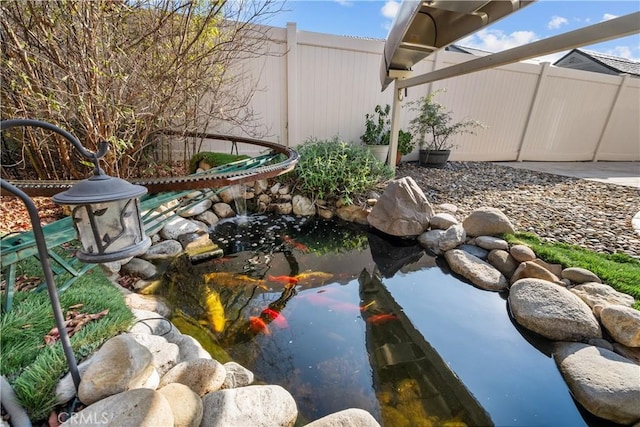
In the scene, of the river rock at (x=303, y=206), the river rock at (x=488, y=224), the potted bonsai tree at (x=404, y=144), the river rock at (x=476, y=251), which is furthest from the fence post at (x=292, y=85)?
the river rock at (x=476, y=251)

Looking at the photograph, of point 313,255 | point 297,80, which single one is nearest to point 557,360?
point 313,255

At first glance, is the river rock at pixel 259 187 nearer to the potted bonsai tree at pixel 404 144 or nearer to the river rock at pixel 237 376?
the river rock at pixel 237 376

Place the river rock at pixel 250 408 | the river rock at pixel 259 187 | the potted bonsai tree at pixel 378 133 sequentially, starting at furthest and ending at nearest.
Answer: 1. the potted bonsai tree at pixel 378 133
2. the river rock at pixel 259 187
3. the river rock at pixel 250 408

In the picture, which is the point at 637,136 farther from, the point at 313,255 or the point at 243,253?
the point at 243,253

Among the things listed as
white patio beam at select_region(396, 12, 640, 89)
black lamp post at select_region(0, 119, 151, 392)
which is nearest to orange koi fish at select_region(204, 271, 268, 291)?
black lamp post at select_region(0, 119, 151, 392)

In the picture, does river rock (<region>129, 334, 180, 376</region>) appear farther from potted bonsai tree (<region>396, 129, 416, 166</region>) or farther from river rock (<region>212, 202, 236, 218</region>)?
potted bonsai tree (<region>396, 129, 416, 166</region>)

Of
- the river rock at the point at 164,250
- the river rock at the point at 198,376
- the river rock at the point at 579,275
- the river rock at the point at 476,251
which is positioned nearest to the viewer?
the river rock at the point at 198,376

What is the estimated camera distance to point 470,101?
6.64 meters

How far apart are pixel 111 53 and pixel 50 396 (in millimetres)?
2437

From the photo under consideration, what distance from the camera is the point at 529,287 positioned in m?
2.29

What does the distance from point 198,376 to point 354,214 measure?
3079 mm

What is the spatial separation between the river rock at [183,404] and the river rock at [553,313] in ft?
7.53

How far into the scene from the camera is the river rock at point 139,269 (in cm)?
259

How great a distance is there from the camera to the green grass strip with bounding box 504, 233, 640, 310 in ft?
7.40
